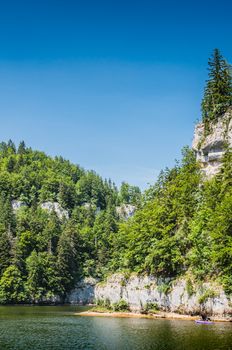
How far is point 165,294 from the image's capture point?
69.6 m

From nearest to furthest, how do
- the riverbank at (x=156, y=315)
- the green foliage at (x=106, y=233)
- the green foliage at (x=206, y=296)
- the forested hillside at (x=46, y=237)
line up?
the riverbank at (x=156, y=315) → the green foliage at (x=206, y=296) → the green foliage at (x=106, y=233) → the forested hillside at (x=46, y=237)

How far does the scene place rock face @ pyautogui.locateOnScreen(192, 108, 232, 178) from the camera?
270ft

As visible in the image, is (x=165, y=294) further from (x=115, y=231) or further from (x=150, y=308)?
(x=115, y=231)

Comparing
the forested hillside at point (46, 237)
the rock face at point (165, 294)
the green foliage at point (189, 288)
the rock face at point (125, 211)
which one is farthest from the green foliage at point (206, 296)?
the rock face at point (125, 211)

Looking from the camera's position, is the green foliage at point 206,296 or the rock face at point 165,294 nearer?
the rock face at point 165,294

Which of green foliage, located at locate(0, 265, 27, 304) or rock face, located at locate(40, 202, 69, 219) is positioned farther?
rock face, located at locate(40, 202, 69, 219)

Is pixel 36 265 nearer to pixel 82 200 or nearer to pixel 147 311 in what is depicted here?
pixel 147 311

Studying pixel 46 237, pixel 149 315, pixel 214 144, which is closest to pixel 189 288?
pixel 149 315

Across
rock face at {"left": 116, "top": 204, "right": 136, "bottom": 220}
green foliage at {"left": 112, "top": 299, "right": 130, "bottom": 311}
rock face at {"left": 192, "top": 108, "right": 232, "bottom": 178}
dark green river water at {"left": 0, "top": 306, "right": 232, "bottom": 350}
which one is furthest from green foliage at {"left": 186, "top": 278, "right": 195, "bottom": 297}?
rock face at {"left": 116, "top": 204, "right": 136, "bottom": 220}

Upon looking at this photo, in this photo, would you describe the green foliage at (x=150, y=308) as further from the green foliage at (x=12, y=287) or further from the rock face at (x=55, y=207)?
the rock face at (x=55, y=207)

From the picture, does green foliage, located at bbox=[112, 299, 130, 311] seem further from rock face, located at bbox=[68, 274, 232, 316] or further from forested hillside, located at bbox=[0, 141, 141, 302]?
forested hillside, located at bbox=[0, 141, 141, 302]

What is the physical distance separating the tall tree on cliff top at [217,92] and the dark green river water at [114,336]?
153ft

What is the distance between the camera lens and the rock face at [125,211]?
181650mm

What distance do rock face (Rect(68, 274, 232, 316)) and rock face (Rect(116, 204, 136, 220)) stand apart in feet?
304
